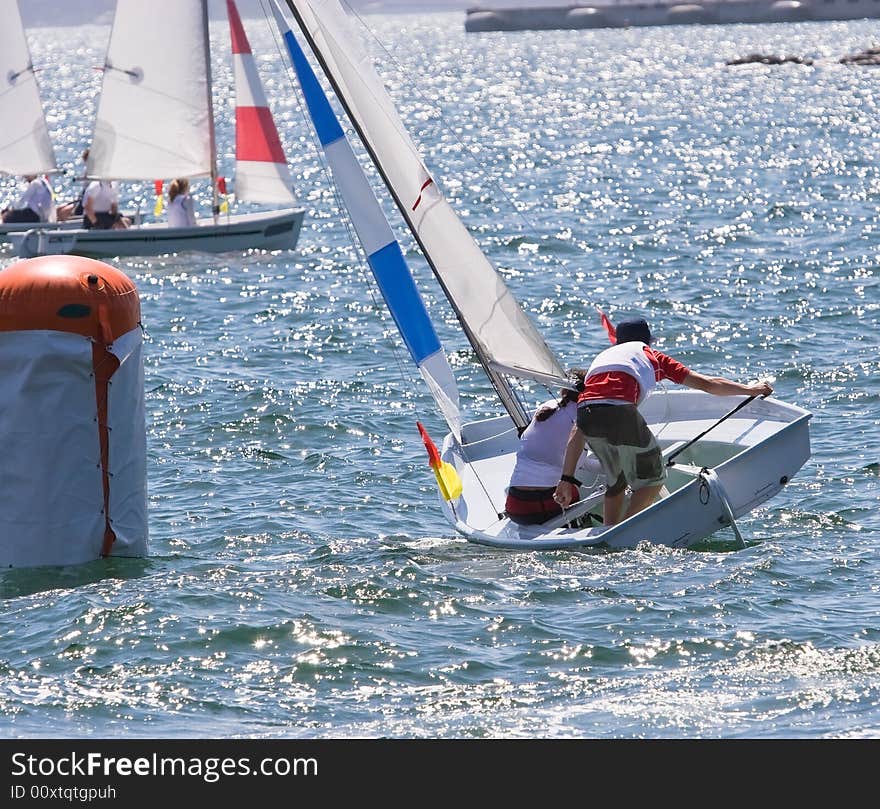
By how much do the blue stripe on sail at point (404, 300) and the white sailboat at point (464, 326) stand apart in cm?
1

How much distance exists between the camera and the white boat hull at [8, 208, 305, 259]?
27.5 meters

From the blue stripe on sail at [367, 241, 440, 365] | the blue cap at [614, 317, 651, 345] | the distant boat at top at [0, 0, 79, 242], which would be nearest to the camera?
the blue cap at [614, 317, 651, 345]

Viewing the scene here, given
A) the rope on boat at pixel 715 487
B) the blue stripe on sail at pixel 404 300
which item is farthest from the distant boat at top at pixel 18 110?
the rope on boat at pixel 715 487

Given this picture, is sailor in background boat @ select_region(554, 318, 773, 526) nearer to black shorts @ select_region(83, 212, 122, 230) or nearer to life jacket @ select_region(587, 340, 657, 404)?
life jacket @ select_region(587, 340, 657, 404)

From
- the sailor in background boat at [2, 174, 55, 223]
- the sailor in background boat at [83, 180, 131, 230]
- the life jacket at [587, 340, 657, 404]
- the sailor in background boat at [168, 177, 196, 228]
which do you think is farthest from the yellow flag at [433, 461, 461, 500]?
the sailor in background boat at [2, 174, 55, 223]

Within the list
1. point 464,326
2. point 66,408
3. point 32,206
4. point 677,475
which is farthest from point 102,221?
point 66,408

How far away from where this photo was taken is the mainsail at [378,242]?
12.9 m

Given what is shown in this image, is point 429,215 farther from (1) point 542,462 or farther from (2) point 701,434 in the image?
(2) point 701,434

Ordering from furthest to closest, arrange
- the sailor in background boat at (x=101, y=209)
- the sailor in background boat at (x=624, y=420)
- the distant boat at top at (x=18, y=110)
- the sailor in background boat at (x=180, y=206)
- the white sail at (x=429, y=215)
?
1. the distant boat at top at (x=18, y=110)
2. the sailor in background boat at (x=180, y=206)
3. the sailor in background boat at (x=101, y=209)
4. the white sail at (x=429, y=215)
5. the sailor in background boat at (x=624, y=420)

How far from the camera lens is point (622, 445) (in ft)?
38.7

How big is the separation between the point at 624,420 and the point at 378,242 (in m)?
2.67

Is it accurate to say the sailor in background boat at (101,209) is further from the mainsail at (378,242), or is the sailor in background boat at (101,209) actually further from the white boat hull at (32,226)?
the mainsail at (378,242)

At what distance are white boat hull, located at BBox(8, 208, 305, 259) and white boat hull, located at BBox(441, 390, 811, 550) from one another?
49.8 feet

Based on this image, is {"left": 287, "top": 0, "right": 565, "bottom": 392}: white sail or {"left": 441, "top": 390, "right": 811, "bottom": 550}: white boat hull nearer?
{"left": 441, "top": 390, "right": 811, "bottom": 550}: white boat hull
